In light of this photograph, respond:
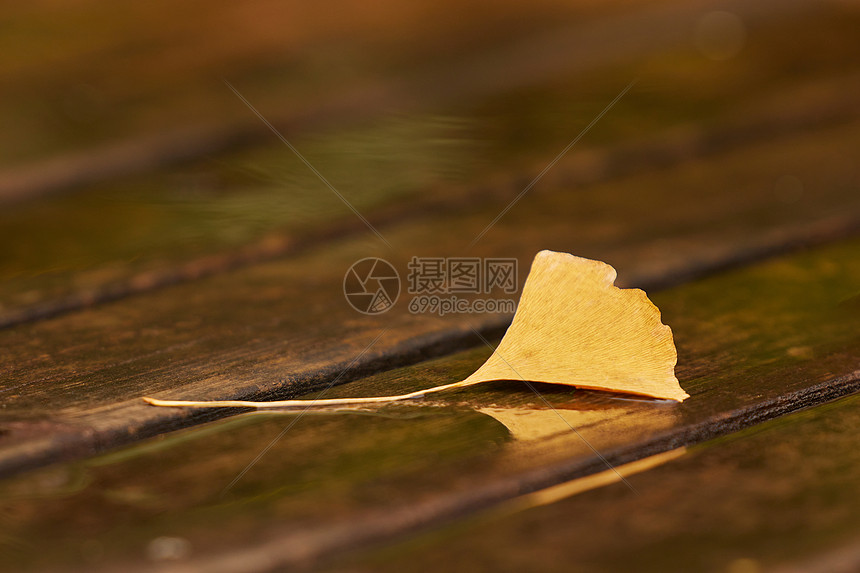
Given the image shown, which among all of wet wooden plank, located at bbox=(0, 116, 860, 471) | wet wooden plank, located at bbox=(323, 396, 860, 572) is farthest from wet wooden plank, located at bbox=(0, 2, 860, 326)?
wet wooden plank, located at bbox=(323, 396, 860, 572)

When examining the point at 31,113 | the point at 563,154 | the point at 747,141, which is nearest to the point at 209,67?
the point at 31,113

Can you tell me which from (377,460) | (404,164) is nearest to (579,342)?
(377,460)
